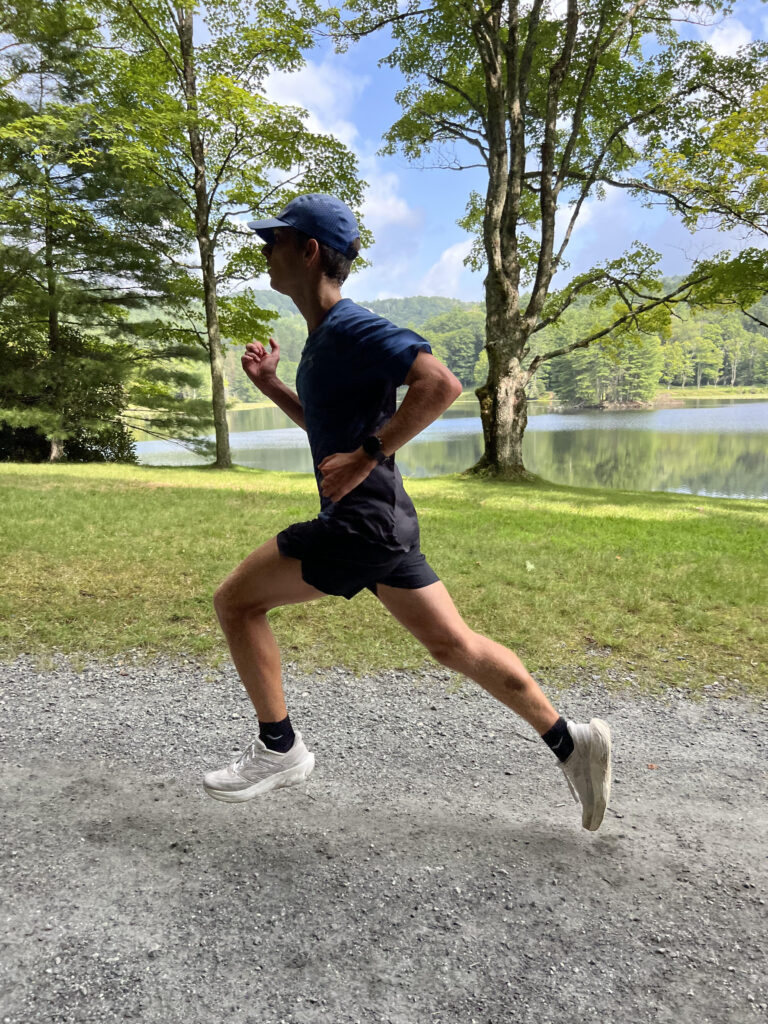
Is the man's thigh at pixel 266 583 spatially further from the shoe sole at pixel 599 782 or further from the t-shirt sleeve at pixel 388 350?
the shoe sole at pixel 599 782

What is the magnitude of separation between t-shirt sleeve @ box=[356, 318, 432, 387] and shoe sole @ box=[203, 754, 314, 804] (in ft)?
5.52

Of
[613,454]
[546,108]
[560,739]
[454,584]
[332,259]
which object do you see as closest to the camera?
[332,259]

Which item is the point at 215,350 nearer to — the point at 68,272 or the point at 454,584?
the point at 68,272

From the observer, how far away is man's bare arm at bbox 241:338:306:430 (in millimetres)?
2777

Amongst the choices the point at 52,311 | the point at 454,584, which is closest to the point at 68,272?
the point at 52,311

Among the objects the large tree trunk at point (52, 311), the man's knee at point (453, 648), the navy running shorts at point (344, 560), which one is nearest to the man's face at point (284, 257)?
the navy running shorts at point (344, 560)

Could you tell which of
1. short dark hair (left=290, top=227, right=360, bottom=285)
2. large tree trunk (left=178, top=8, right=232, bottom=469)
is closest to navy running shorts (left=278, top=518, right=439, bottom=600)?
short dark hair (left=290, top=227, right=360, bottom=285)

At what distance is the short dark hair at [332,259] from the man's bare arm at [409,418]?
0.60 meters

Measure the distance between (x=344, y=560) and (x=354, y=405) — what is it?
558mm

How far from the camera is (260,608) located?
2.45m

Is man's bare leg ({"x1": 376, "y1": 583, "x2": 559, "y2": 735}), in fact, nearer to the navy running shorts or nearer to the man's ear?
the navy running shorts

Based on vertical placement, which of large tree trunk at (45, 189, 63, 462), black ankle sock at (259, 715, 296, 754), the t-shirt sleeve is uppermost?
Result: large tree trunk at (45, 189, 63, 462)

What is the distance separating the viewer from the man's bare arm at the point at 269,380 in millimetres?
2777

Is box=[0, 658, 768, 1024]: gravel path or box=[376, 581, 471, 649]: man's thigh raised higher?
box=[376, 581, 471, 649]: man's thigh
